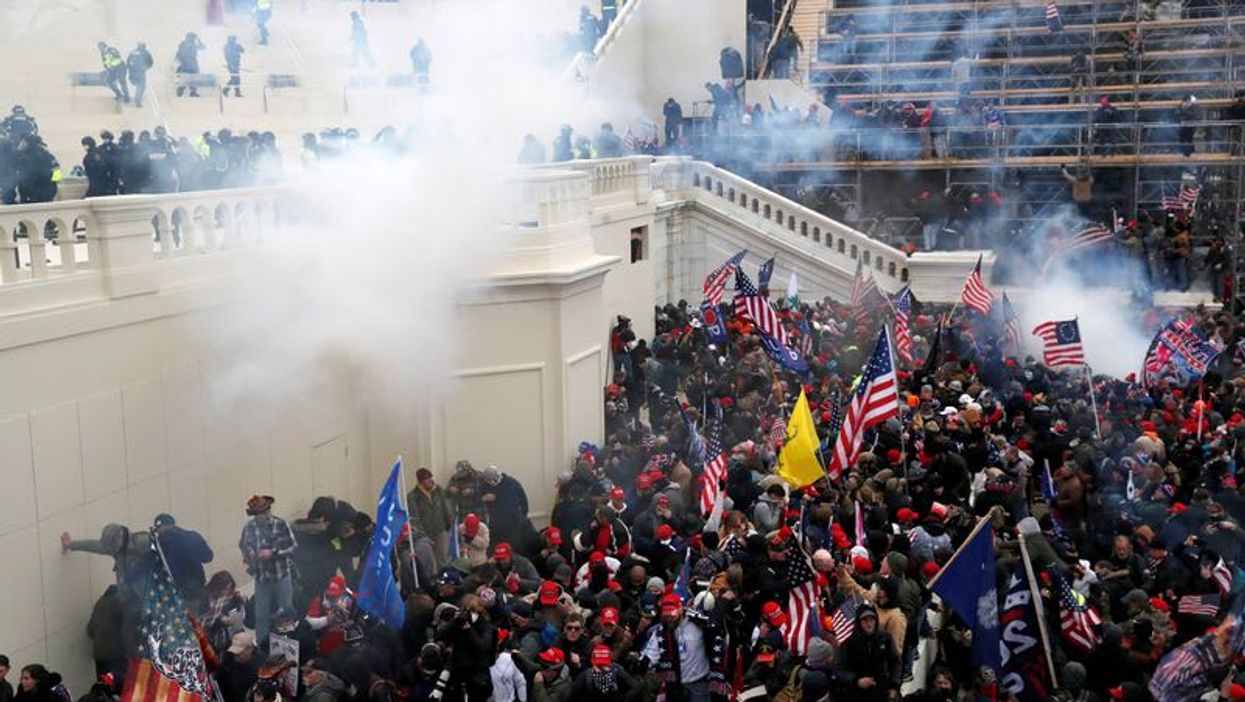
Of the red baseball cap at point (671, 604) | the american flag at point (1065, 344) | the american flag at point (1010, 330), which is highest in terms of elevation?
the american flag at point (1065, 344)

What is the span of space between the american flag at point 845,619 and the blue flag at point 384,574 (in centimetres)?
272

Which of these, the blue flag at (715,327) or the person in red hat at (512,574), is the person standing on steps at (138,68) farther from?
the person in red hat at (512,574)

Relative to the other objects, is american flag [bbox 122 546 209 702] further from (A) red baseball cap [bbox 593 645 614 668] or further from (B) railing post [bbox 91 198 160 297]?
(B) railing post [bbox 91 198 160 297]

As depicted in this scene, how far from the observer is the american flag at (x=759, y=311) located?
16453mm

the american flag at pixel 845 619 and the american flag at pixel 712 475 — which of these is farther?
the american flag at pixel 712 475

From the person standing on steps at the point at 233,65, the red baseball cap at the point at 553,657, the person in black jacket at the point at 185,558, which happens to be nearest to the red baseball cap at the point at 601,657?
the red baseball cap at the point at 553,657

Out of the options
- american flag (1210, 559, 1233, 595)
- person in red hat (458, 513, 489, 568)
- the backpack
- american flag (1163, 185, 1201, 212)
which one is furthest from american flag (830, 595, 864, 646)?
american flag (1163, 185, 1201, 212)

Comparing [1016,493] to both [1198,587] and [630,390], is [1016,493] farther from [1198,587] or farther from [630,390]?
[630,390]

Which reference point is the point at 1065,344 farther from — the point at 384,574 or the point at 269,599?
the point at 269,599

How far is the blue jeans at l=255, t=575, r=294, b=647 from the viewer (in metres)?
10.9

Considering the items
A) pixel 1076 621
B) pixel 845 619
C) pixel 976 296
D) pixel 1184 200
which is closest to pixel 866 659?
pixel 845 619

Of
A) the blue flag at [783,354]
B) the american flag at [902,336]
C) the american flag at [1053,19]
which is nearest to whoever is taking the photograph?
the blue flag at [783,354]

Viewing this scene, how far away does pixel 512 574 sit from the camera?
443 inches

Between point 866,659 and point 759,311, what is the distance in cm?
761
